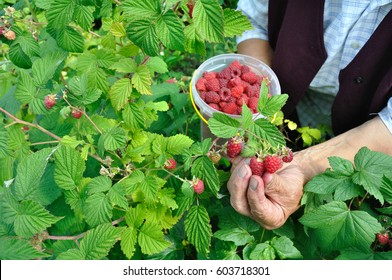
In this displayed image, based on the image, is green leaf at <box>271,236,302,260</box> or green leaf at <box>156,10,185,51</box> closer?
green leaf at <box>156,10,185,51</box>

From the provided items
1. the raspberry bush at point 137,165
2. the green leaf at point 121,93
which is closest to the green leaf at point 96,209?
the raspberry bush at point 137,165

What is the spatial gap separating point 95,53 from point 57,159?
30 centimetres

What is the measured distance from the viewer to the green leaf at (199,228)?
3.08 feet

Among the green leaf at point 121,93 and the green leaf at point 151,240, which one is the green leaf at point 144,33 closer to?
the green leaf at point 121,93

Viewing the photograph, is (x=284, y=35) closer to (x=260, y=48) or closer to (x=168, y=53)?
(x=260, y=48)

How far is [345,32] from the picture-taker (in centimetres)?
119

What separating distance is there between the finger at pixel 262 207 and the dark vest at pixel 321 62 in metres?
0.41

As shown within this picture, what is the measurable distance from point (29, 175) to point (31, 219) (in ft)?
0.34

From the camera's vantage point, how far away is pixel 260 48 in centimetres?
149

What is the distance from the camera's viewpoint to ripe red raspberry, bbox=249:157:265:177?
0.93 m

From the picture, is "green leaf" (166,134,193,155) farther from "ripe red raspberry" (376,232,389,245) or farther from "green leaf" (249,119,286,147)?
"ripe red raspberry" (376,232,389,245)

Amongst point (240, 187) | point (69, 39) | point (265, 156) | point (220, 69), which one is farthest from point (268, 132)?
point (220, 69)

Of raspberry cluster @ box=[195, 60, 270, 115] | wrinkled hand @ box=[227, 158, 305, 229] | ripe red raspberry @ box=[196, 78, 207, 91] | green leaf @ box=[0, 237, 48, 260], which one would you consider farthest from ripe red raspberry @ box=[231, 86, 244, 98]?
green leaf @ box=[0, 237, 48, 260]

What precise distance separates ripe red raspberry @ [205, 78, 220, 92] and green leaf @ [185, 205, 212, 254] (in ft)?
1.40
